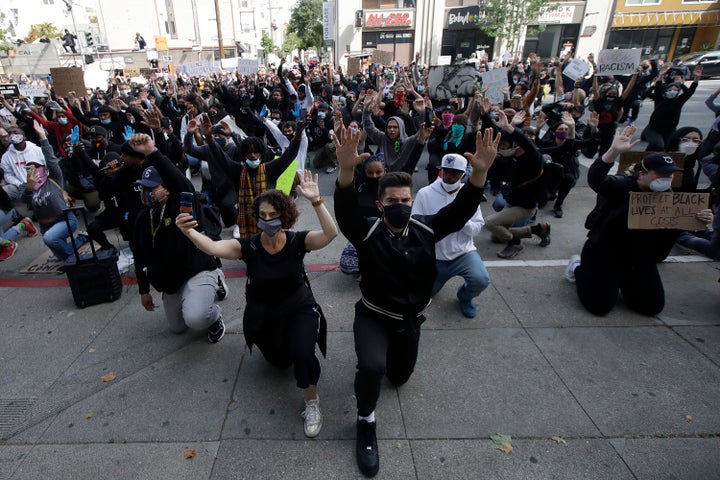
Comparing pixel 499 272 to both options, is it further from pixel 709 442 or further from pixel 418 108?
pixel 418 108

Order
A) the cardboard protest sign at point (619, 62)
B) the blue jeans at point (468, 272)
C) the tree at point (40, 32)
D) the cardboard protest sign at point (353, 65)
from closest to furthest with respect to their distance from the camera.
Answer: the blue jeans at point (468, 272) → the cardboard protest sign at point (619, 62) → the cardboard protest sign at point (353, 65) → the tree at point (40, 32)

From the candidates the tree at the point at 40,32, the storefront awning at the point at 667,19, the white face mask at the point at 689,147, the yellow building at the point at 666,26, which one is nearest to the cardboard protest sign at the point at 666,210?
the white face mask at the point at 689,147

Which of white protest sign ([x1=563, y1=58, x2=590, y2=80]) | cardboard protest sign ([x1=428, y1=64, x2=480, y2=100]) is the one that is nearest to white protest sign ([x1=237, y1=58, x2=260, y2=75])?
cardboard protest sign ([x1=428, y1=64, x2=480, y2=100])

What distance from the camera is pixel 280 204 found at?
9.64 ft

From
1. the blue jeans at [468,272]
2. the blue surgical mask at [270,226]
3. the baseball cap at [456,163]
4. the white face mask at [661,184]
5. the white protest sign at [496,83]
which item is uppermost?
the white protest sign at [496,83]

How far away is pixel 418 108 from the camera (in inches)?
280

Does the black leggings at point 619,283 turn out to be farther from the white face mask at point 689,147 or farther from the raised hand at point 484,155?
the raised hand at point 484,155

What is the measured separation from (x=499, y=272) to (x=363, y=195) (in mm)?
2008

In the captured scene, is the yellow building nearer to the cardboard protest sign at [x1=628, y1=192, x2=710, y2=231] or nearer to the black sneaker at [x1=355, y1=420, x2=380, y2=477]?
the cardboard protest sign at [x1=628, y1=192, x2=710, y2=231]

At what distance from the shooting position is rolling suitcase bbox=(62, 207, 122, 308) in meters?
4.39

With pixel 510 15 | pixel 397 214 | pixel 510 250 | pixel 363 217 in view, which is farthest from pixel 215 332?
pixel 510 15

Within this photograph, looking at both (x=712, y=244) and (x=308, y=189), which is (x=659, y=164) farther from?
(x=308, y=189)

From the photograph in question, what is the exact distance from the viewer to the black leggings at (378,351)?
2631 mm

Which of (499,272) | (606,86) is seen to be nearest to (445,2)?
(606,86)
